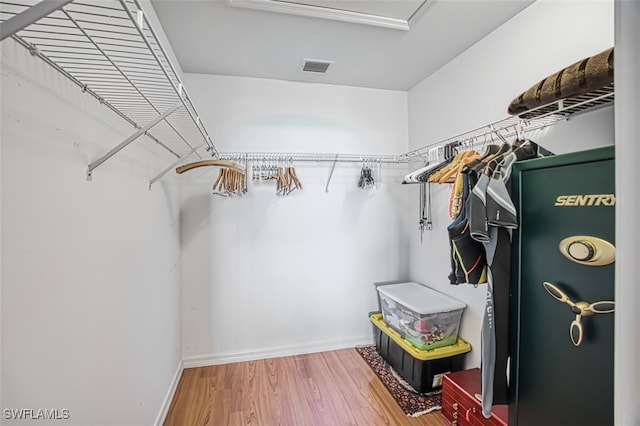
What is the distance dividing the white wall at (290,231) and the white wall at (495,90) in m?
0.30

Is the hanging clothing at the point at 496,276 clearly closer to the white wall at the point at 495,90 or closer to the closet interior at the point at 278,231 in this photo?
the closet interior at the point at 278,231

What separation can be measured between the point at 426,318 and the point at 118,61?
2.24 metres

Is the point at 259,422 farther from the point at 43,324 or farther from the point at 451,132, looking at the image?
the point at 451,132

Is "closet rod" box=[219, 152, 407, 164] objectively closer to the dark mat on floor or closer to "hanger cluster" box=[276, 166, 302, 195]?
"hanger cluster" box=[276, 166, 302, 195]

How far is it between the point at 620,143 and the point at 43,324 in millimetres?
1365

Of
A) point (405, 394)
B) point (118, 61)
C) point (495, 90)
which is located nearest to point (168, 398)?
point (405, 394)

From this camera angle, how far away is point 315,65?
2.28 metres

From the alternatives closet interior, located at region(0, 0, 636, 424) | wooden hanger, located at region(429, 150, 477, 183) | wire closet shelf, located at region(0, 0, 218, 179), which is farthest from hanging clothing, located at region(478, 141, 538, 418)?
wire closet shelf, located at region(0, 0, 218, 179)

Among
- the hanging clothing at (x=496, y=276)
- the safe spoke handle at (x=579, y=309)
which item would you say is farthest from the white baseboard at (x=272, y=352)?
the safe spoke handle at (x=579, y=309)

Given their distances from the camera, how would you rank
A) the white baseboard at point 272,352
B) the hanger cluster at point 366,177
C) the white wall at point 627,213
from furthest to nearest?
the hanger cluster at point 366,177, the white baseboard at point 272,352, the white wall at point 627,213

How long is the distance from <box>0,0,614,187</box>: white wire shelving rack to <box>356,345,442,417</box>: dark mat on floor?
1864 millimetres

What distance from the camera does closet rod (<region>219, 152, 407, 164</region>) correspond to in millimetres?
2465

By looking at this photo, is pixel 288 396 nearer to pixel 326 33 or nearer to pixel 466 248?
pixel 466 248

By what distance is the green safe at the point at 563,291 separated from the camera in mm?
892
